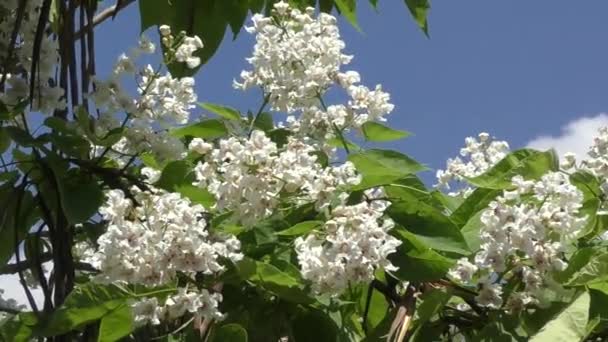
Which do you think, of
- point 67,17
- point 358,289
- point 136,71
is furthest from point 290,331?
point 67,17

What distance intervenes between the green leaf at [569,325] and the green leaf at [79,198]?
1.47 ft

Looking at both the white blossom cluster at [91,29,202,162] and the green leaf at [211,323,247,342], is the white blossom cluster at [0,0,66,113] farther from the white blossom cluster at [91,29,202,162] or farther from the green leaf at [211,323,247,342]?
the green leaf at [211,323,247,342]

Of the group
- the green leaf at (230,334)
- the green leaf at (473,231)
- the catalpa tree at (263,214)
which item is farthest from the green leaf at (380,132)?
the green leaf at (230,334)

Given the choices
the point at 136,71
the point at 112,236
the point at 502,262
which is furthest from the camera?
the point at 136,71

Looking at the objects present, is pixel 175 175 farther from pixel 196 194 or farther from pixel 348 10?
pixel 348 10

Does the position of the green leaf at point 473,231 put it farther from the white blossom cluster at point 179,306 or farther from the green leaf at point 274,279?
the white blossom cluster at point 179,306

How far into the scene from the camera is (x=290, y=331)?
4.04 feet

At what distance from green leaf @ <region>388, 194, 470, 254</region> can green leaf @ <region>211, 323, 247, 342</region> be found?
0.70ft

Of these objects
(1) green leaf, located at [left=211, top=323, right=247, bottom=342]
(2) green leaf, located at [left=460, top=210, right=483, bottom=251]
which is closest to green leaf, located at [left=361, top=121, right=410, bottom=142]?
(2) green leaf, located at [left=460, top=210, right=483, bottom=251]

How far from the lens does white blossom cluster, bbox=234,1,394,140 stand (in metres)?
1.36

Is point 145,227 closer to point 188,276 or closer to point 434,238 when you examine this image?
point 188,276

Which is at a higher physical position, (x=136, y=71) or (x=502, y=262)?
(x=136, y=71)

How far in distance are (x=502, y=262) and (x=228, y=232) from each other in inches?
10.3

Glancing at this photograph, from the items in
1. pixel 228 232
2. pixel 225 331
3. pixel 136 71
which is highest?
pixel 136 71
